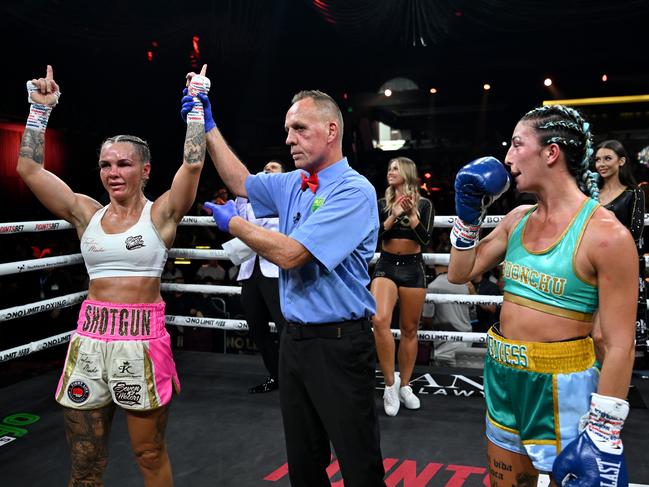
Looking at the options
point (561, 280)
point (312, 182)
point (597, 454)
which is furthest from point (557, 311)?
point (312, 182)

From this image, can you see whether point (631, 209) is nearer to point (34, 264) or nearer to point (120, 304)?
point (120, 304)

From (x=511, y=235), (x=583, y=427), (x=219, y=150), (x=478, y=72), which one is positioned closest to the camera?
(x=583, y=427)

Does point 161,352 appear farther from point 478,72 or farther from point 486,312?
point 478,72

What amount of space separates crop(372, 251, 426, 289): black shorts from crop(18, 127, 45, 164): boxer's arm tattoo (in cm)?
200

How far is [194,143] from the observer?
214cm

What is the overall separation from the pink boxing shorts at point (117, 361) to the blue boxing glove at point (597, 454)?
144 centimetres

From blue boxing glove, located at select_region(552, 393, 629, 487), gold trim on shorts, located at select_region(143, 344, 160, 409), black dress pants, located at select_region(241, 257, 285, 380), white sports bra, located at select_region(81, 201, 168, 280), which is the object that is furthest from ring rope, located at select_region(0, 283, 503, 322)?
blue boxing glove, located at select_region(552, 393, 629, 487)

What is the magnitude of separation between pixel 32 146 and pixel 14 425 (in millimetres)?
1803

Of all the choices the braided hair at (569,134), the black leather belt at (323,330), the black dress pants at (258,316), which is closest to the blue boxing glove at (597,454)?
the braided hair at (569,134)

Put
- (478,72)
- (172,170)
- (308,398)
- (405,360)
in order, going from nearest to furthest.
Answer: (308,398) → (405,360) → (172,170) → (478,72)

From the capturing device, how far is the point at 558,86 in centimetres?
1215

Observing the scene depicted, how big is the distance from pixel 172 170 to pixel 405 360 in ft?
30.2

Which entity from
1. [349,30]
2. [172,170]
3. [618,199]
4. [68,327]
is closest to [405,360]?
[618,199]

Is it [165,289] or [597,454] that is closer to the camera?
[597,454]
